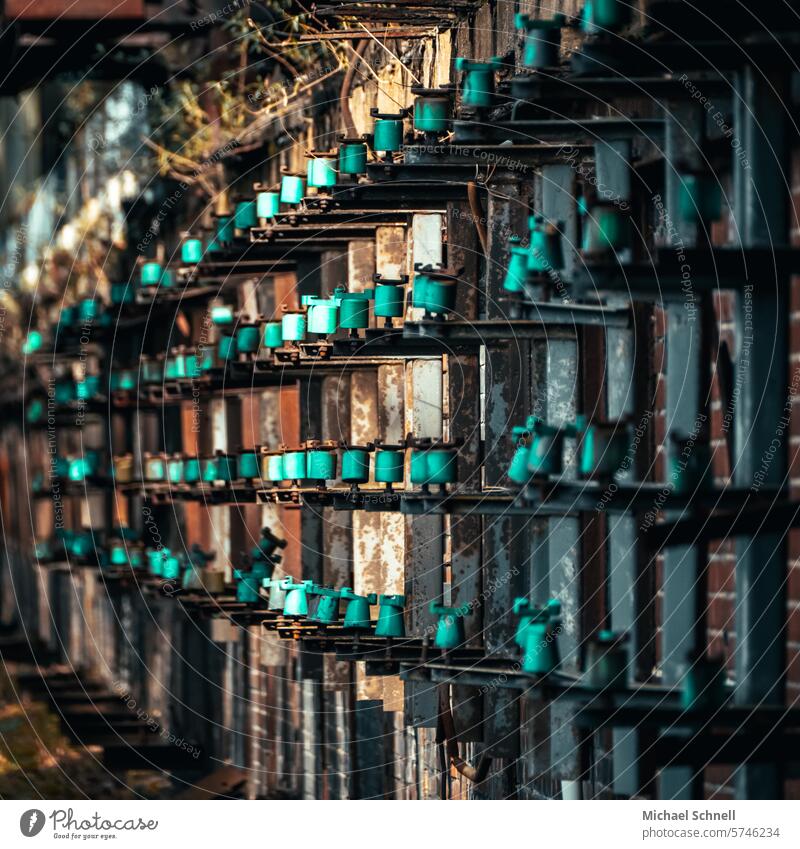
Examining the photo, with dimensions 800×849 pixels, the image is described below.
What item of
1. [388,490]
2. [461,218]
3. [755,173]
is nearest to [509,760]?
[388,490]

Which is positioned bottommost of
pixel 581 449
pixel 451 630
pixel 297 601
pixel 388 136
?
pixel 451 630

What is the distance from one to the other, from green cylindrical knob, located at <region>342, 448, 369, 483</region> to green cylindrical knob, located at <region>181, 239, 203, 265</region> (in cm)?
874

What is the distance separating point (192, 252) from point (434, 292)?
11817 millimetres

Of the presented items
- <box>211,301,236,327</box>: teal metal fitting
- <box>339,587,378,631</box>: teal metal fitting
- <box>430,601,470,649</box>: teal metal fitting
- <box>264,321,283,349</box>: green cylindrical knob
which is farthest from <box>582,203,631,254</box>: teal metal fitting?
<box>211,301,236,327</box>: teal metal fitting

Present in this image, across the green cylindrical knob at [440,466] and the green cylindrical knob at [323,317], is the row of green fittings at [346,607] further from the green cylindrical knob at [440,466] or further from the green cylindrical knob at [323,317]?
the green cylindrical knob at [323,317]

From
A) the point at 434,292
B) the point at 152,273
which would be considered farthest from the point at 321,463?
the point at 152,273

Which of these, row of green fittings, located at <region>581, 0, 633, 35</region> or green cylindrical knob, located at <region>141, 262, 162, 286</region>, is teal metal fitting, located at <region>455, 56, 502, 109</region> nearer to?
row of green fittings, located at <region>581, 0, 633, 35</region>

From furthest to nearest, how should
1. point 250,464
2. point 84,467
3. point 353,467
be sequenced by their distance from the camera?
1. point 84,467
2. point 250,464
3. point 353,467

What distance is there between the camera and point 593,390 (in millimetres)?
26734

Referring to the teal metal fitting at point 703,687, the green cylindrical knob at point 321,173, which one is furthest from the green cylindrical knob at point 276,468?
the teal metal fitting at point 703,687

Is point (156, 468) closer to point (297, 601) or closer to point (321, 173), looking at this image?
point (297, 601)

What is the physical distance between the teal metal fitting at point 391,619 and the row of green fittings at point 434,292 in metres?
3.13

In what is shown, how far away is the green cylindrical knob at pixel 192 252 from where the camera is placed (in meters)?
38.5

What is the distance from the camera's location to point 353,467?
29.9 m
